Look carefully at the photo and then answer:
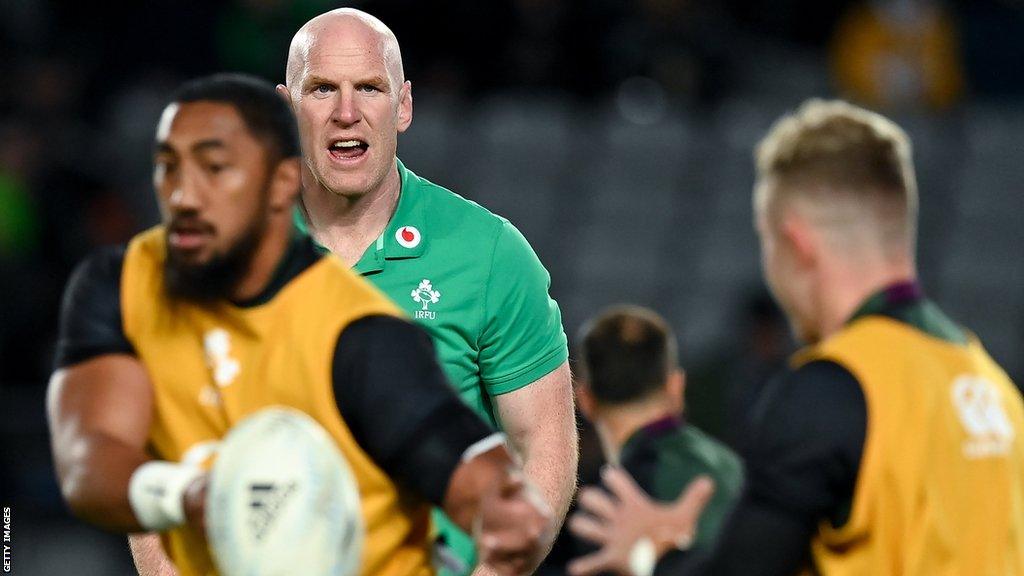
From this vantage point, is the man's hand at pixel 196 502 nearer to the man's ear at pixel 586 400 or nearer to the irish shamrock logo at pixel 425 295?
the irish shamrock logo at pixel 425 295

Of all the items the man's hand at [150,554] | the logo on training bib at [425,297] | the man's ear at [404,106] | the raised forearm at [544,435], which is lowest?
the man's hand at [150,554]

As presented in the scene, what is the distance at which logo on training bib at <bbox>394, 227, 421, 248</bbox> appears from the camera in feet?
13.7

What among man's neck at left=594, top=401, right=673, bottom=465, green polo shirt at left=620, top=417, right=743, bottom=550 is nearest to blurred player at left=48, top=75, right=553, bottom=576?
green polo shirt at left=620, top=417, right=743, bottom=550

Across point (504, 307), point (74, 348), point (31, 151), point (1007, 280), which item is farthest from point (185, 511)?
point (1007, 280)

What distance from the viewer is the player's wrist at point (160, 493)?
2.71 metres

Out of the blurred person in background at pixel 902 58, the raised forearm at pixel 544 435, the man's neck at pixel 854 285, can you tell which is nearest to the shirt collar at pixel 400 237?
the raised forearm at pixel 544 435

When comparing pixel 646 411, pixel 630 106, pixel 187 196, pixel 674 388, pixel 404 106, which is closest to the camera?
pixel 187 196

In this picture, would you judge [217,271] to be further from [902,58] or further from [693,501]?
[902,58]

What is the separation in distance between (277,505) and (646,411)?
2.73 meters

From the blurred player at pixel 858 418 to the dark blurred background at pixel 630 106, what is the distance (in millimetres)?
5913

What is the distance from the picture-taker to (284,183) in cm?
292

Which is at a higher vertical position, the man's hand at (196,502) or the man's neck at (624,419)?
the man's hand at (196,502)

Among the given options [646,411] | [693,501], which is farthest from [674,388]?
[693,501]

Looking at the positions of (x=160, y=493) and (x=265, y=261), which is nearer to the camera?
(x=160, y=493)
